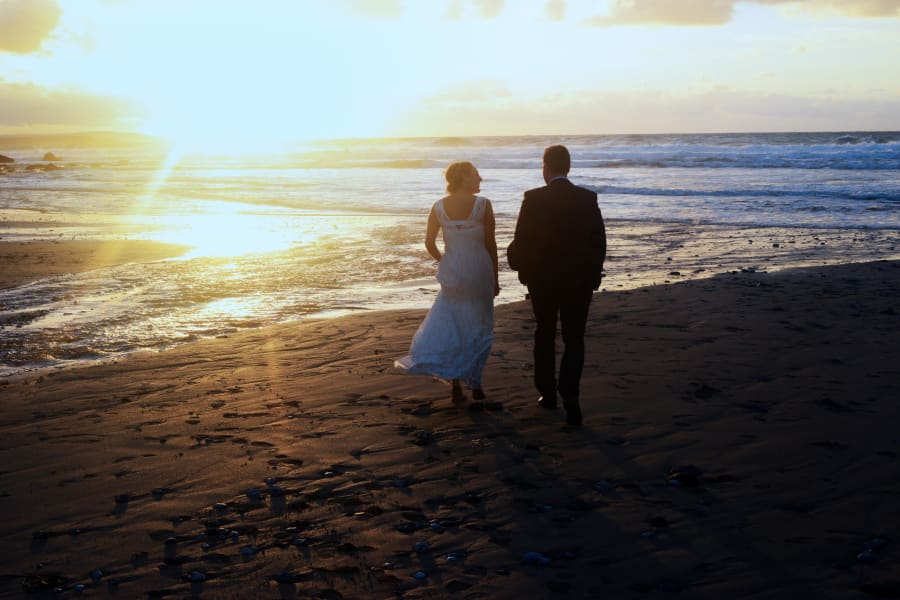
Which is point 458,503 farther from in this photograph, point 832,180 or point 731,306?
point 832,180

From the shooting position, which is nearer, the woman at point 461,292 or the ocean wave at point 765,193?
the woman at point 461,292

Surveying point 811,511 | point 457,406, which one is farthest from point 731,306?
point 811,511

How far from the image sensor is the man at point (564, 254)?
17.8 feet

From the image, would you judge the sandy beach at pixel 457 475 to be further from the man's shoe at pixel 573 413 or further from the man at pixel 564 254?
the man at pixel 564 254

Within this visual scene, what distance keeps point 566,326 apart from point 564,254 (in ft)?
1.74

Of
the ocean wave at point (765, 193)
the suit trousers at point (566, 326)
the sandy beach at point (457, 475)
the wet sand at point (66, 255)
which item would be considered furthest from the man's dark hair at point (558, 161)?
the ocean wave at point (765, 193)

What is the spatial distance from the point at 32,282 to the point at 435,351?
8.11m

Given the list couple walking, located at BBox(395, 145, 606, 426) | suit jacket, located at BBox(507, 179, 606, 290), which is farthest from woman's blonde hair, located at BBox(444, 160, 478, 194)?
suit jacket, located at BBox(507, 179, 606, 290)

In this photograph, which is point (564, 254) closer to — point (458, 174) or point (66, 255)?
point (458, 174)

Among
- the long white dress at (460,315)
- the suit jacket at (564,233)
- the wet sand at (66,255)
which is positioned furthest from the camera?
the wet sand at (66,255)

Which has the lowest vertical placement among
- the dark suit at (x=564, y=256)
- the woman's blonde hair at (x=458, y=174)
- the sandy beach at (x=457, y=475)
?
the sandy beach at (x=457, y=475)

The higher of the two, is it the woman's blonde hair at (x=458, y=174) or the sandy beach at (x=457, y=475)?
the woman's blonde hair at (x=458, y=174)

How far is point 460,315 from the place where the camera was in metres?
6.05

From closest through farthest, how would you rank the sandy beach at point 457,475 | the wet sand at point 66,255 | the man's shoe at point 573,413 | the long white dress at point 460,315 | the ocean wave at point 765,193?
1. the sandy beach at point 457,475
2. the man's shoe at point 573,413
3. the long white dress at point 460,315
4. the wet sand at point 66,255
5. the ocean wave at point 765,193
